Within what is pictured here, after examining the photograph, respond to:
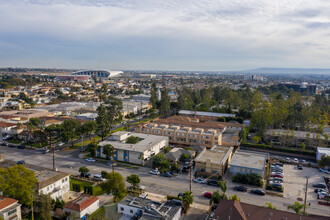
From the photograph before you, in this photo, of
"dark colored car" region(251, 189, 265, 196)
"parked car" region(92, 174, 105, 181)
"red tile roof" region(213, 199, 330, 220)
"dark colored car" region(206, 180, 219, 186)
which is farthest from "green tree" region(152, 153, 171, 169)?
"red tile roof" region(213, 199, 330, 220)

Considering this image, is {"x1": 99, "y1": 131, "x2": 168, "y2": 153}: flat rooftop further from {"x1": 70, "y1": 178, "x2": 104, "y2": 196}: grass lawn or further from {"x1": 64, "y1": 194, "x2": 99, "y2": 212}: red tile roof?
{"x1": 64, "y1": 194, "x2": 99, "y2": 212}: red tile roof

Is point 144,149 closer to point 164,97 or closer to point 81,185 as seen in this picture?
point 81,185

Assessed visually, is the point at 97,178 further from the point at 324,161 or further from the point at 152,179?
the point at 324,161

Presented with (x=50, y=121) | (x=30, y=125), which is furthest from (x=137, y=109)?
(x=30, y=125)

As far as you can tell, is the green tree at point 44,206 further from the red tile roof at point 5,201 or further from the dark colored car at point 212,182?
the dark colored car at point 212,182

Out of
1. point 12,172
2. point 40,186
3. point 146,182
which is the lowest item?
point 146,182

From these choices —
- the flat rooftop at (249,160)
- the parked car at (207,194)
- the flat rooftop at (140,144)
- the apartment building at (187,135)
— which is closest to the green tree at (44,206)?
the parked car at (207,194)

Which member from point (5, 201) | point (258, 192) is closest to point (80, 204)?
point (5, 201)
